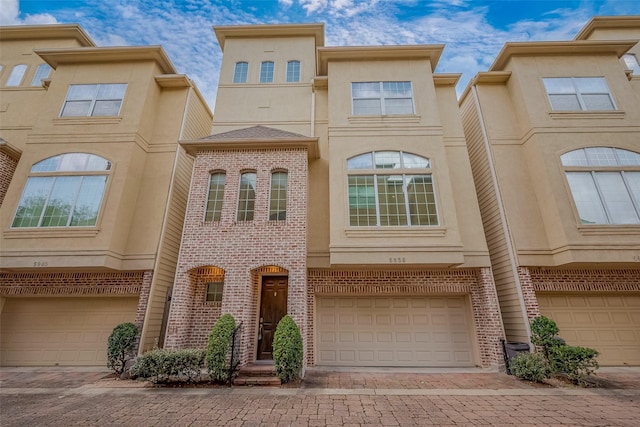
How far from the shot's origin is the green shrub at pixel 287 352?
20.6 ft

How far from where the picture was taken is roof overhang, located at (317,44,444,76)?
10.2 meters

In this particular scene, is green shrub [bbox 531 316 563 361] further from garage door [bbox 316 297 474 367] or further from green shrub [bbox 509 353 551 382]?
garage door [bbox 316 297 474 367]

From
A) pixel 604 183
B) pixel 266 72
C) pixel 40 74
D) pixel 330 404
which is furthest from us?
pixel 266 72

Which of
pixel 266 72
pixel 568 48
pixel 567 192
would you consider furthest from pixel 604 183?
pixel 266 72

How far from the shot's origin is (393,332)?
28.5 feet

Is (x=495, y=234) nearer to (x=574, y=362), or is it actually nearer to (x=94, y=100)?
(x=574, y=362)

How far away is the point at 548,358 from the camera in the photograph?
6797 millimetres

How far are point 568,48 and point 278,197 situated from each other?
11821mm

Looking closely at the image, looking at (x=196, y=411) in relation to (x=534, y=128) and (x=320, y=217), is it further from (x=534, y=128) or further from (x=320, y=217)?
(x=534, y=128)

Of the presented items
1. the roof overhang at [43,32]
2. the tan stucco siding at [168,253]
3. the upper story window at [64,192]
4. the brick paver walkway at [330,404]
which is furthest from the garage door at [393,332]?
the roof overhang at [43,32]

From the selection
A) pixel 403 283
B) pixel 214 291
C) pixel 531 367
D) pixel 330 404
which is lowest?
pixel 330 404

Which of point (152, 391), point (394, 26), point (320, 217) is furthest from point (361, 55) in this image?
point (152, 391)

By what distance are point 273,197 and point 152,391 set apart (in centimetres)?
564

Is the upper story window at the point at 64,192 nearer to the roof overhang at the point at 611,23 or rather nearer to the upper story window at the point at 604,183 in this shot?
the upper story window at the point at 604,183
